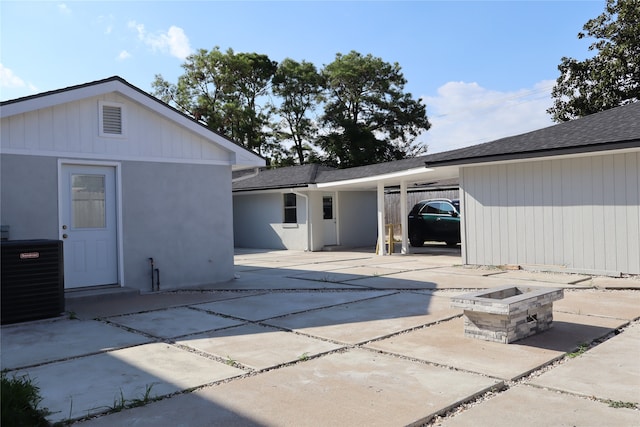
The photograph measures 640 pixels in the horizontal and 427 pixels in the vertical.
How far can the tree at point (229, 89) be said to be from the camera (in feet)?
111

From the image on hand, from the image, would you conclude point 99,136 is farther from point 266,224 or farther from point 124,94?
point 266,224

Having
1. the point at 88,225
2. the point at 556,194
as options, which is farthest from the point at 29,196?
the point at 556,194

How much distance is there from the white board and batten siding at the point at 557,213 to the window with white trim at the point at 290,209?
25.9 feet

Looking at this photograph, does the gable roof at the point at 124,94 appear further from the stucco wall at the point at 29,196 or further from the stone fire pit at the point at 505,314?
the stone fire pit at the point at 505,314

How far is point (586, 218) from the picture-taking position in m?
9.97

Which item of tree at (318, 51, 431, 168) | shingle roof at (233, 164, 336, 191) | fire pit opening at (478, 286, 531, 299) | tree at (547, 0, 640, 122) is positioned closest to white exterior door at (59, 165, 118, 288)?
fire pit opening at (478, 286, 531, 299)

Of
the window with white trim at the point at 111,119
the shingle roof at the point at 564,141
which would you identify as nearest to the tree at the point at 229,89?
the shingle roof at the point at 564,141

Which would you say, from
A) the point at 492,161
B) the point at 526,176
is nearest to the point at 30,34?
the point at 492,161

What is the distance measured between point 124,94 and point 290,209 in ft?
34.0

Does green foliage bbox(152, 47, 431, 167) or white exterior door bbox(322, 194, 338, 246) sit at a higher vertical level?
green foliage bbox(152, 47, 431, 167)

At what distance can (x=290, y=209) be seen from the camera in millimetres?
18672

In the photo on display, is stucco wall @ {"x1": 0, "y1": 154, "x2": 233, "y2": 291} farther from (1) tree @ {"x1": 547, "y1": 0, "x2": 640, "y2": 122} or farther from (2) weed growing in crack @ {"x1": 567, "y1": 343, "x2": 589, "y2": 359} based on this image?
(1) tree @ {"x1": 547, "y1": 0, "x2": 640, "y2": 122}

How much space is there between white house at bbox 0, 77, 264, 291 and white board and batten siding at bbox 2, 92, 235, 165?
0.02 metres

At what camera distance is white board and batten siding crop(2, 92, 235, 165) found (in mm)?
7797
